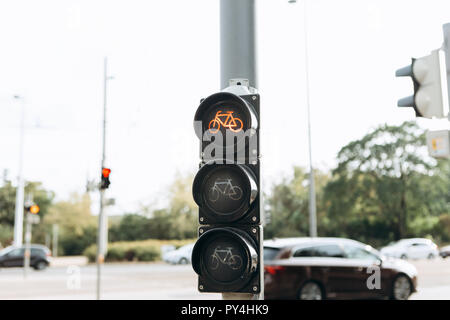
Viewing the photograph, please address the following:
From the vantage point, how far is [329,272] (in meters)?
11.6

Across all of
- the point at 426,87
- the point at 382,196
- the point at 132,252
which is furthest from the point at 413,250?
the point at 426,87

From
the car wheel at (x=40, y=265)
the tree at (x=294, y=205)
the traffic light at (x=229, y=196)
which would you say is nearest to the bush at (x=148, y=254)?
the car wheel at (x=40, y=265)

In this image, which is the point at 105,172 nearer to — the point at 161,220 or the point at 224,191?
the point at 224,191

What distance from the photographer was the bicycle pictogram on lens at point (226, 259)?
2797 millimetres

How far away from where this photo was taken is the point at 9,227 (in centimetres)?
5825

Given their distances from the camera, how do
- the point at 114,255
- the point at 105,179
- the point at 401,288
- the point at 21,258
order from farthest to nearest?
the point at 114,255, the point at 21,258, the point at 105,179, the point at 401,288

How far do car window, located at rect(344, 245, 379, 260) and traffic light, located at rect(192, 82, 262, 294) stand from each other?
992cm

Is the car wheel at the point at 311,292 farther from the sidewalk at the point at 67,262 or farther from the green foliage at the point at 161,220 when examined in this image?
the green foliage at the point at 161,220

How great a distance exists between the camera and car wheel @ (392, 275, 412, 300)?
40.5ft

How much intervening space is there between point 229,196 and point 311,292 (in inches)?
360

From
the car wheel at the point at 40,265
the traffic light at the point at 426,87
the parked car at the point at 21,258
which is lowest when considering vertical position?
the car wheel at the point at 40,265

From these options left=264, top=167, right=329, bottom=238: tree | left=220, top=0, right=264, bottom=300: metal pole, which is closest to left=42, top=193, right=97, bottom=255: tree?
left=264, top=167, right=329, bottom=238: tree

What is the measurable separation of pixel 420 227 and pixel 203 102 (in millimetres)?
49859
